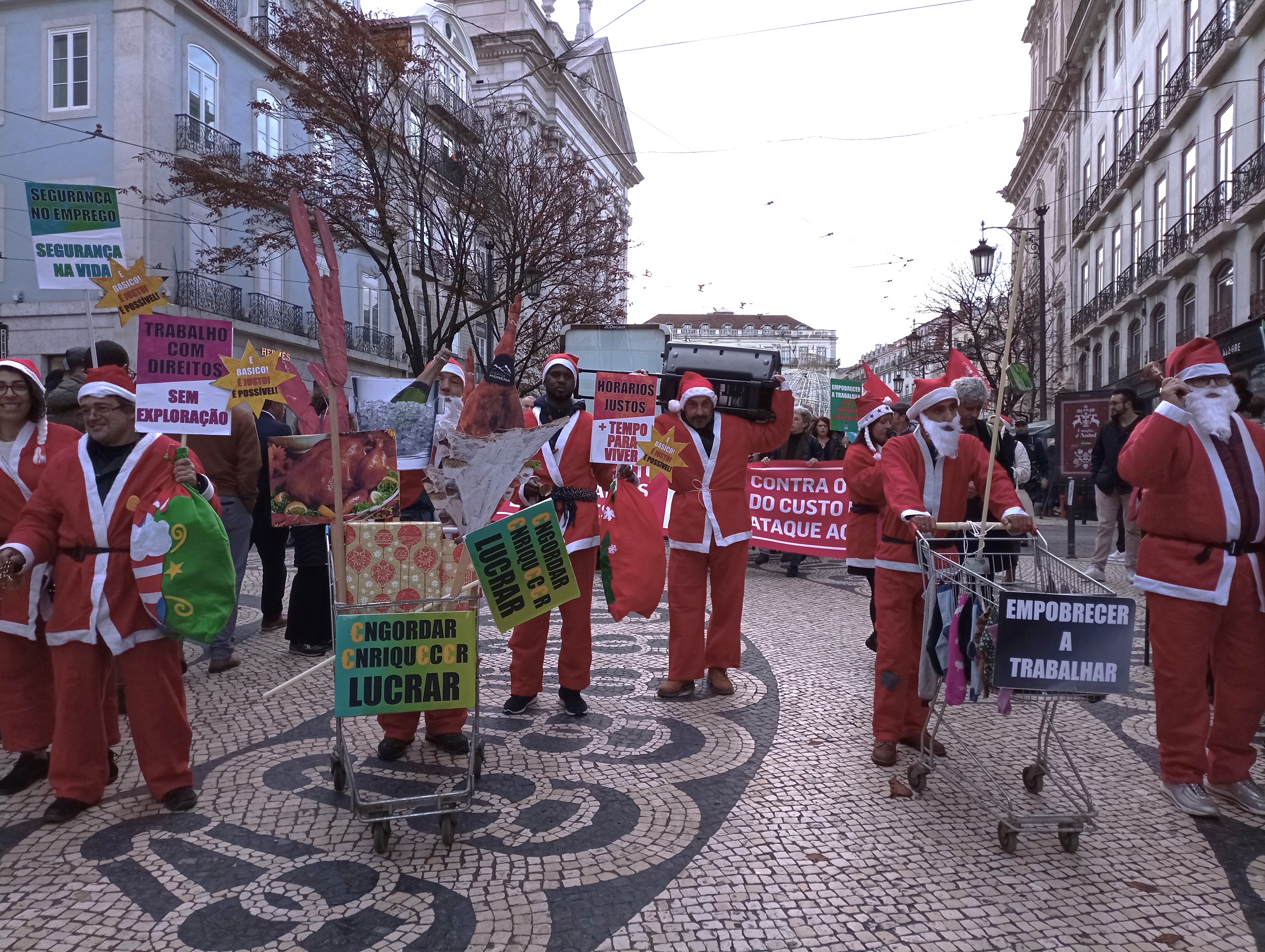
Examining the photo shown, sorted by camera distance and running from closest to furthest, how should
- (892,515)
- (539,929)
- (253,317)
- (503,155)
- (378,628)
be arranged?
(539,929) → (378,628) → (892,515) → (503,155) → (253,317)

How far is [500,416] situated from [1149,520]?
292 centimetres

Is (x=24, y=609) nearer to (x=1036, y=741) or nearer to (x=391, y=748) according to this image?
(x=391, y=748)

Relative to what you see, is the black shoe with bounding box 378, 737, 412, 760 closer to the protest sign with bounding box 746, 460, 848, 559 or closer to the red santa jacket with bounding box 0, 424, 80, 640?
the red santa jacket with bounding box 0, 424, 80, 640

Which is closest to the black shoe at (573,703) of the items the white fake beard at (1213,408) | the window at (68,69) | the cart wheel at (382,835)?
the cart wheel at (382,835)

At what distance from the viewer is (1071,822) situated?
3.59 meters

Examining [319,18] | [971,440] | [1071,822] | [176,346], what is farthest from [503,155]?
[1071,822]

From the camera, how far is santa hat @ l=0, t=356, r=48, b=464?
429 cm

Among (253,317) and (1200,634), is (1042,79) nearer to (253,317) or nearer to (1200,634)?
(253,317)

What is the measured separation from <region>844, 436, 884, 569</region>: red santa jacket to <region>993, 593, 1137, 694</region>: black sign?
2.84 metres

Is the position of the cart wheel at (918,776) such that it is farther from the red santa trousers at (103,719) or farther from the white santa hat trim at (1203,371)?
the red santa trousers at (103,719)

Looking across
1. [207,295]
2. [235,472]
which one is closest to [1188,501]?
[235,472]

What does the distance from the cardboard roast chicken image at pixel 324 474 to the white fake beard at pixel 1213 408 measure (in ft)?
11.5

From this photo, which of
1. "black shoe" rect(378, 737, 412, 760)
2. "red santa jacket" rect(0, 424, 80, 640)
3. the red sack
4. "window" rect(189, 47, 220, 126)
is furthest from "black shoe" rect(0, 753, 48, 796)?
"window" rect(189, 47, 220, 126)

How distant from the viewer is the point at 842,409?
43.1 ft
